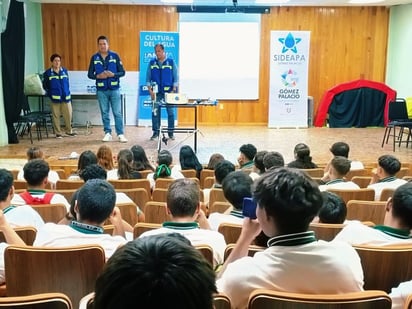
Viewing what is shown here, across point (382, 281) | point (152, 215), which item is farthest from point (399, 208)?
point (152, 215)

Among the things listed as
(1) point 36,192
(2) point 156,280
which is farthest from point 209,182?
(2) point 156,280

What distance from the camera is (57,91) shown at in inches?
358

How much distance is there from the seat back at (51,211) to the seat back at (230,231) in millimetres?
1083

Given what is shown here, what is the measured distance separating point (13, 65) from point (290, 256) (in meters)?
8.13

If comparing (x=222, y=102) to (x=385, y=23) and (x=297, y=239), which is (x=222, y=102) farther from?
(x=297, y=239)

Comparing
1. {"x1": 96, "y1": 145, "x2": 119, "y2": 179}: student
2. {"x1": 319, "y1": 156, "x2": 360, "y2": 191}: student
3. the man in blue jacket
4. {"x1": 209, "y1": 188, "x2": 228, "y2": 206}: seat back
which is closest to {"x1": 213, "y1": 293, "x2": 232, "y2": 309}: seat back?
{"x1": 209, "y1": 188, "x2": 228, "y2": 206}: seat back

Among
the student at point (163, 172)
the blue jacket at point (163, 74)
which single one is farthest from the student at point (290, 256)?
the blue jacket at point (163, 74)

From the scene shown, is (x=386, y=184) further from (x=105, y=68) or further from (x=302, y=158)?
(x=105, y=68)

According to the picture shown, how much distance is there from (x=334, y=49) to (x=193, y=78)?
10.9 feet

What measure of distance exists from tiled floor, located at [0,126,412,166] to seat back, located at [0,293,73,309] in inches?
216

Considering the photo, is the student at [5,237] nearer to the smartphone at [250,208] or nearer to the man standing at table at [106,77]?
the smartphone at [250,208]

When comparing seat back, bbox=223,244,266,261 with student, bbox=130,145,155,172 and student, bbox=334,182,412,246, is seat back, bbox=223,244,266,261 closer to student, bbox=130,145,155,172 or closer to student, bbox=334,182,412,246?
student, bbox=334,182,412,246

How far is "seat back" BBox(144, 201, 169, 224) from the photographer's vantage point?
3.04 meters

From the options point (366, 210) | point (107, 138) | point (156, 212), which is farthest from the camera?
point (107, 138)
